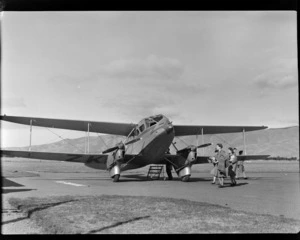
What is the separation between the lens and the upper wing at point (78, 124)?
20047mm

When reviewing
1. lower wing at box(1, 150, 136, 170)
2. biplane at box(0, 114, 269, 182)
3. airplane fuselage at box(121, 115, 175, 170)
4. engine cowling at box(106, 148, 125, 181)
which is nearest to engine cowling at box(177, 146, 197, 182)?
biplane at box(0, 114, 269, 182)

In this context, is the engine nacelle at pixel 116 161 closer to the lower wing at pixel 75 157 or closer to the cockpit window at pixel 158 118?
the lower wing at pixel 75 157

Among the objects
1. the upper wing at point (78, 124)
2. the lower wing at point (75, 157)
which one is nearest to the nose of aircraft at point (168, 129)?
the lower wing at point (75, 157)

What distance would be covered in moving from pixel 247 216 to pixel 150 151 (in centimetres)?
1152

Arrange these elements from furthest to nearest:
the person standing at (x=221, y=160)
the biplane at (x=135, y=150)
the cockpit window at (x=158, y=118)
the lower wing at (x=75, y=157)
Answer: the lower wing at (x=75, y=157) → the cockpit window at (x=158, y=118) → the biplane at (x=135, y=150) → the person standing at (x=221, y=160)

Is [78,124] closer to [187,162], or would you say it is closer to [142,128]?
[142,128]

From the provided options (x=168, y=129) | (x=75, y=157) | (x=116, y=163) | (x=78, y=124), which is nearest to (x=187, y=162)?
(x=168, y=129)

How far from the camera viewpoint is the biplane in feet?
58.9

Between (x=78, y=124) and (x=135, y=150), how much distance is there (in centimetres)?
486

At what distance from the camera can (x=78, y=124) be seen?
21.7 meters

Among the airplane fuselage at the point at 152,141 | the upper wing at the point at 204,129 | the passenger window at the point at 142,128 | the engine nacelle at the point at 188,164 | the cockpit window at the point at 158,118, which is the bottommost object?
the engine nacelle at the point at 188,164
